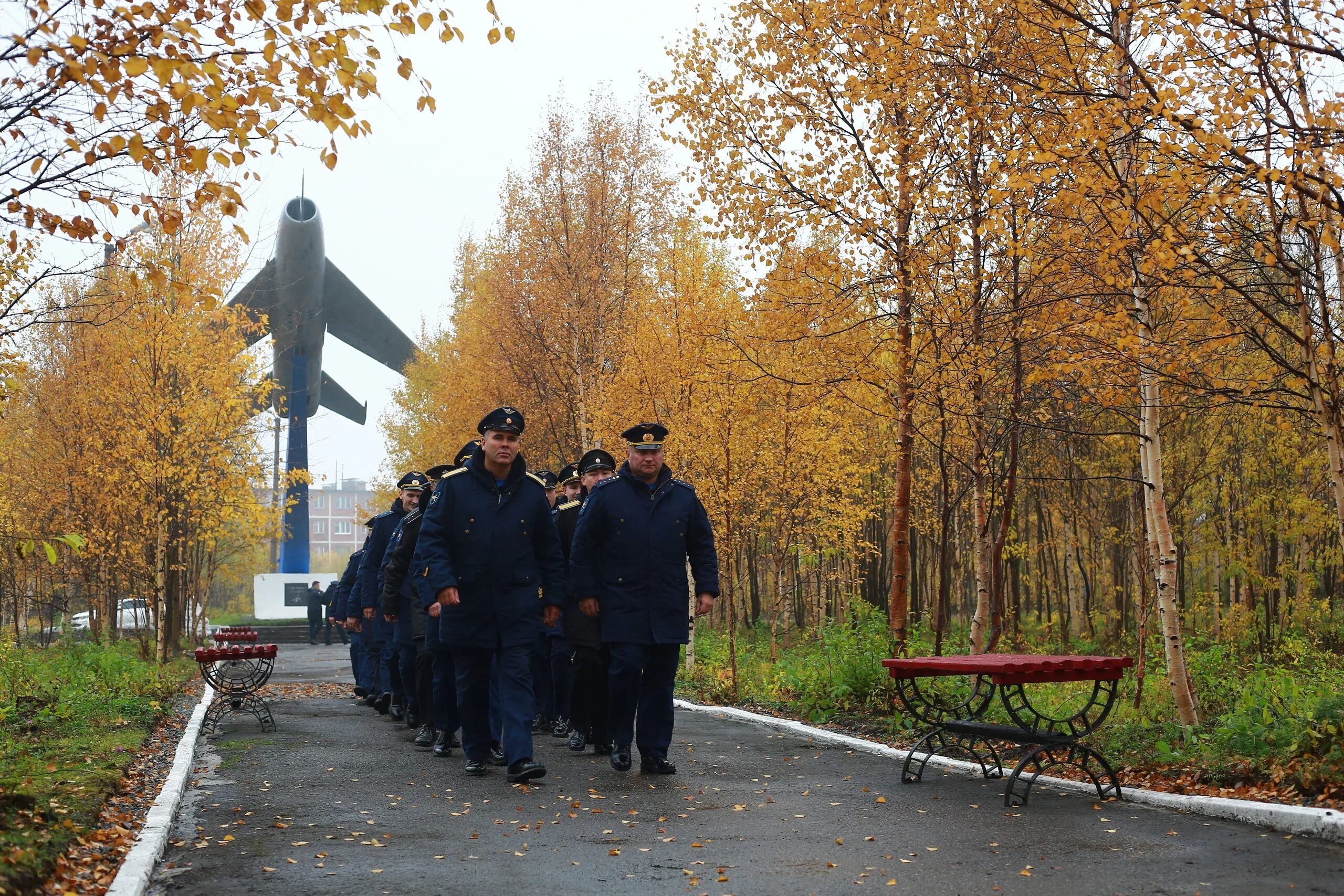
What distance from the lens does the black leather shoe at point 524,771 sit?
7672mm

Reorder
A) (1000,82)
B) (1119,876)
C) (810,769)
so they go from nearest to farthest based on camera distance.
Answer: (1119,876) < (810,769) < (1000,82)

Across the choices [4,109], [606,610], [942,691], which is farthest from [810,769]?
[4,109]

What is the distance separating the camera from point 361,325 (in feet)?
193

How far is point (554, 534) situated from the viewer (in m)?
8.51

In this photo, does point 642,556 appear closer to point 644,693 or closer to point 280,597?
point 644,693

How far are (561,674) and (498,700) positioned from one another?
9.57 feet

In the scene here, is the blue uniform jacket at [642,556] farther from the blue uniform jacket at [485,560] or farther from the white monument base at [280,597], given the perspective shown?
the white monument base at [280,597]

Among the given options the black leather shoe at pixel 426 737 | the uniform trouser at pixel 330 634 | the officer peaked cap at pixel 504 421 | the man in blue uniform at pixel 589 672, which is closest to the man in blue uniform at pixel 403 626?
the black leather shoe at pixel 426 737

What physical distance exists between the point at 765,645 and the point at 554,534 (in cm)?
1932

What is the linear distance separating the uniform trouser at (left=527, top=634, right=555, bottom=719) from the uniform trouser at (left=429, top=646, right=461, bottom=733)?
44.6 inches

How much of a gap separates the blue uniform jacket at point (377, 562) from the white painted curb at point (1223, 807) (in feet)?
17.9

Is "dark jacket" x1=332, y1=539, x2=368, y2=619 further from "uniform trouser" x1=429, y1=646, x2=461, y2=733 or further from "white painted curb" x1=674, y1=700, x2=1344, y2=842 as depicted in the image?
"white painted curb" x1=674, y1=700, x2=1344, y2=842

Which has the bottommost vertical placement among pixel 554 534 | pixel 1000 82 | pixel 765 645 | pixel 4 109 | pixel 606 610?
pixel 765 645

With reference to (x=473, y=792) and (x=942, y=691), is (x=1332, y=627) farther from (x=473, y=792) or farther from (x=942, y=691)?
(x=473, y=792)
